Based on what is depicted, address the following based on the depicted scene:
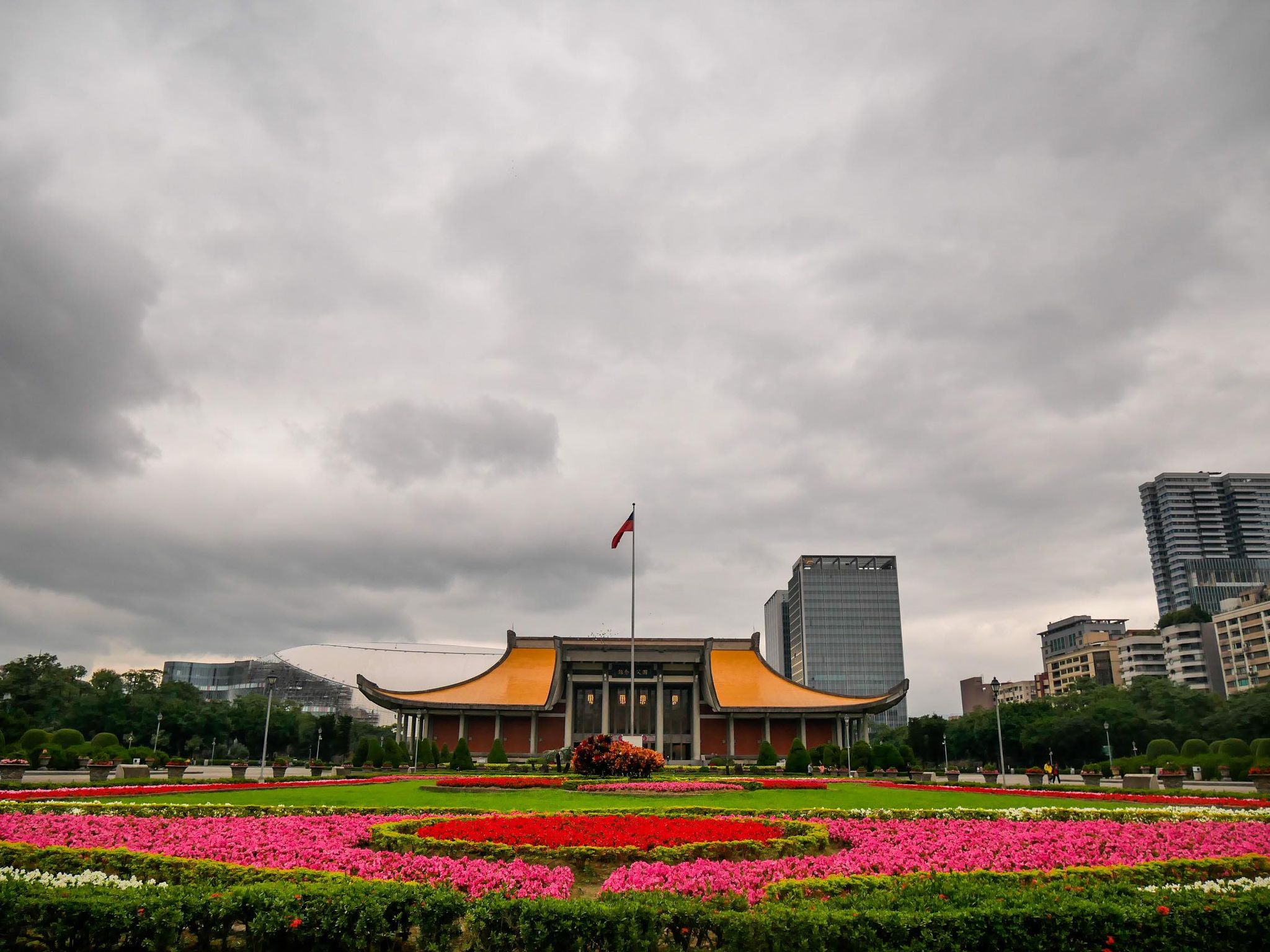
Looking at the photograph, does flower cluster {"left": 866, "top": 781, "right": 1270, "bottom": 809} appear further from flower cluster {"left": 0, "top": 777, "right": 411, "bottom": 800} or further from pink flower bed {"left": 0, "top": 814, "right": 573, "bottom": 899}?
flower cluster {"left": 0, "top": 777, "right": 411, "bottom": 800}

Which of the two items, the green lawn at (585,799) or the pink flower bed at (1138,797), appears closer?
the green lawn at (585,799)

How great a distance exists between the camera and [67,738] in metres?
34.7

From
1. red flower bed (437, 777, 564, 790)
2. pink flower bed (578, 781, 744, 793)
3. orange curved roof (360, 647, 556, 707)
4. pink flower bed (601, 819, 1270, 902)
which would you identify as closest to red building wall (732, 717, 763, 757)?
orange curved roof (360, 647, 556, 707)

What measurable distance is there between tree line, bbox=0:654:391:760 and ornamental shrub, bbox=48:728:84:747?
28.1 feet

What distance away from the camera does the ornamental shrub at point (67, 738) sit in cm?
3416

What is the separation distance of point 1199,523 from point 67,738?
175m

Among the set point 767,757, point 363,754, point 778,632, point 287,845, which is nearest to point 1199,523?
point 778,632

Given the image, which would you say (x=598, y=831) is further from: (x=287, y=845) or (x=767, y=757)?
(x=767, y=757)

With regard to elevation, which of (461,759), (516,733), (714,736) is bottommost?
(461,759)

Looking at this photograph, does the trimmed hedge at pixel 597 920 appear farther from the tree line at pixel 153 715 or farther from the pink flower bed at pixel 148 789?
the tree line at pixel 153 715

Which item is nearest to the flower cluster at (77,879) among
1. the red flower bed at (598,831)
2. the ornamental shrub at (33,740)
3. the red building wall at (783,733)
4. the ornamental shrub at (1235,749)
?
the red flower bed at (598,831)

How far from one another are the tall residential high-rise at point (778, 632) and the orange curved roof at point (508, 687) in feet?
344

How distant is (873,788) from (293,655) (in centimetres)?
10223

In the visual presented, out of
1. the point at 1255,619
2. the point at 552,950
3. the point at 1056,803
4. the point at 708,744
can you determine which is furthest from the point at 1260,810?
the point at 1255,619
